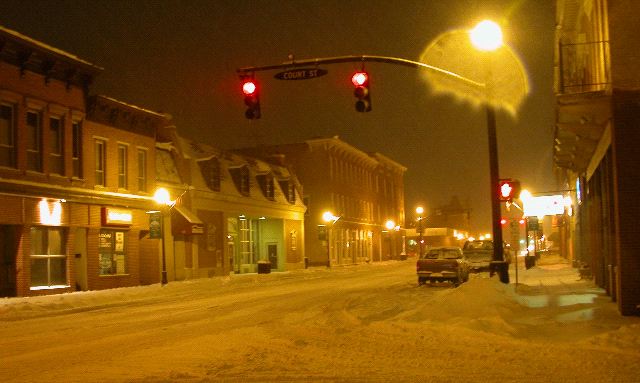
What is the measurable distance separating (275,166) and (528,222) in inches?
808

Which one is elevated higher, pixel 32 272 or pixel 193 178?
pixel 193 178

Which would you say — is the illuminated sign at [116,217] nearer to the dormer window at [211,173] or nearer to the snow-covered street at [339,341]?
the dormer window at [211,173]

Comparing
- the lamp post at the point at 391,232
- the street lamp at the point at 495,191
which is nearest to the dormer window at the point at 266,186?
the street lamp at the point at 495,191

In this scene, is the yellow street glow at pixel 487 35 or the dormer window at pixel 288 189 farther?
the dormer window at pixel 288 189

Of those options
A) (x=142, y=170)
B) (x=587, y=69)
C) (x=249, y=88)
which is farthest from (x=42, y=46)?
(x=587, y=69)

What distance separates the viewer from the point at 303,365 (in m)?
9.95

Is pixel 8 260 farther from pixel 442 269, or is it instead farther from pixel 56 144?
pixel 442 269

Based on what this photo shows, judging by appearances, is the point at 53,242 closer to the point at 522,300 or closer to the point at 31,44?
the point at 31,44

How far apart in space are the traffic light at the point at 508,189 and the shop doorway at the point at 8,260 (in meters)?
17.7

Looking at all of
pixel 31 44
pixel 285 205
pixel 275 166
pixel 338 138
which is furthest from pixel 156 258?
pixel 338 138

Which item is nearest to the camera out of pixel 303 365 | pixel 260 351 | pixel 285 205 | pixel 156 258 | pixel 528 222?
pixel 303 365

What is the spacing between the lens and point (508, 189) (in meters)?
20.8

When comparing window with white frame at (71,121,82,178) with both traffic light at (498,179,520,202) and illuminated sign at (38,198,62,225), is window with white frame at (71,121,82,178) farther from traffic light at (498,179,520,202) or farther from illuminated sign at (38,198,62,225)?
traffic light at (498,179,520,202)

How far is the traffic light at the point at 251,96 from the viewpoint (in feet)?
54.1
